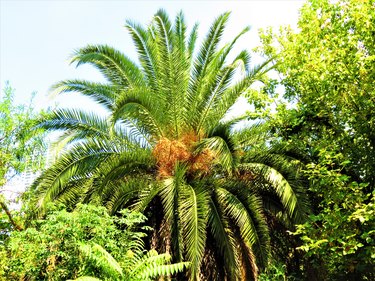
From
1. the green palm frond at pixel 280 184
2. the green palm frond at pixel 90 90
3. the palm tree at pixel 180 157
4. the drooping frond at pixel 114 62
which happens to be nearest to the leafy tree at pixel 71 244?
the palm tree at pixel 180 157

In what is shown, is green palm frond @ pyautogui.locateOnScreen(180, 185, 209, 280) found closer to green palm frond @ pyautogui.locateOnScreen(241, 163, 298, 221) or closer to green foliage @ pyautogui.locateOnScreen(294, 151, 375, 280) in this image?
green palm frond @ pyautogui.locateOnScreen(241, 163, 298, 221)

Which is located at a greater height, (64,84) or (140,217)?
(64,84)

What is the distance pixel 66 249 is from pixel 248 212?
4.06m

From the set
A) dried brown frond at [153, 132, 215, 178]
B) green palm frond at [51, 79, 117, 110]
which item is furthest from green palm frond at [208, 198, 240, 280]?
green palm frond at [51, 79, 117, 110]

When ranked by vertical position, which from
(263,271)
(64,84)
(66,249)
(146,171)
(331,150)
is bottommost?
(263,271)

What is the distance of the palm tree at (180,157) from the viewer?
9586 mm

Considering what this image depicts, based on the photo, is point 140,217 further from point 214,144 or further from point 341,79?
point 341,79

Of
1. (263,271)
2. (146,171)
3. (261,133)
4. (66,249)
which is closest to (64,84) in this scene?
(146,171)

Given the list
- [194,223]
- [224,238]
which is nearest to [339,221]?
[224,238]

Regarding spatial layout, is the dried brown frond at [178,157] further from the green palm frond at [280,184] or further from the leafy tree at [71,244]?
the leafy tree at [71,244]

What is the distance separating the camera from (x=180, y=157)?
10594 millimetres

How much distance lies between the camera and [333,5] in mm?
9914

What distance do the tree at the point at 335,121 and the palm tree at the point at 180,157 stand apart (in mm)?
881

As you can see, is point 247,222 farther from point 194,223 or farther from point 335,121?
point 335,121
